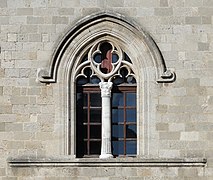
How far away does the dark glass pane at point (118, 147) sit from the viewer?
13.7m

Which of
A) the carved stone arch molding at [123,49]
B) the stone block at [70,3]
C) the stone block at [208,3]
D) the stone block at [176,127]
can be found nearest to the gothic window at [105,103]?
the carved stone arch molding at [123,49]

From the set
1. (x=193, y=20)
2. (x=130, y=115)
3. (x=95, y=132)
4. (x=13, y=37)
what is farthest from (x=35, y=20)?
(x=193, y=20)

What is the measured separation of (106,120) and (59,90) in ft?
3.20

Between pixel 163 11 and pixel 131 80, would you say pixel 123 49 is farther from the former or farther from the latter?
pixel 163 11

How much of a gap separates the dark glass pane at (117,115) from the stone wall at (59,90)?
0.63 metres

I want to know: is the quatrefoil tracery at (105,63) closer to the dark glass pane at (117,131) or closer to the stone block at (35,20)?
the dark glass pane at (117,131)

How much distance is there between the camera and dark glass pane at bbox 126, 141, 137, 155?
13.7 m

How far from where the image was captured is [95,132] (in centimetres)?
1370

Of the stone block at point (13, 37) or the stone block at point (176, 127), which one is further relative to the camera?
the stone block at point (13, 37)

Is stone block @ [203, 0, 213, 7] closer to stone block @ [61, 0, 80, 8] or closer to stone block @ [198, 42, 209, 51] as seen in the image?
stone block @ [198, 42, 209, 51]

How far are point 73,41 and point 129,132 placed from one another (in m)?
1.88

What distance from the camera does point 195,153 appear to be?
13.4 m

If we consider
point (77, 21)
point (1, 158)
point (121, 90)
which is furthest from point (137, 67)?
point (1, 158)

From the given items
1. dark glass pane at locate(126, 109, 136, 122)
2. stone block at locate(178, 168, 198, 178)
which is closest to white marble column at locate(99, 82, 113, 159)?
dark glass pane at locate(126, 109, 136, 122)
